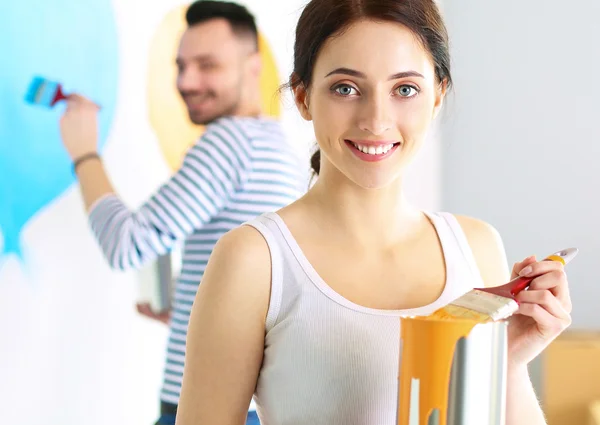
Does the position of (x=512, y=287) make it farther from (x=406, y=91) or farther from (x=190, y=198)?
(x=190, y=198)

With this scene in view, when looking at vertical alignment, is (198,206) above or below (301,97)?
below

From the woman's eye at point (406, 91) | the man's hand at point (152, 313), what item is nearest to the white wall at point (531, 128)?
the man's hand at point (152, 313)

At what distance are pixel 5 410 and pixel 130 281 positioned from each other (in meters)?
0.40

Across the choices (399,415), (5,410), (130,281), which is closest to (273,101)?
(130,281)

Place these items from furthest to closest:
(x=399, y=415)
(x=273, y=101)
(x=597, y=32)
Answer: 1. (x=597, y=32)
2. (x=273, y=101)
3. (x=399, y=415)

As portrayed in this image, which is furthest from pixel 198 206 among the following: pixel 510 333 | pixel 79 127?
pixel 510 333

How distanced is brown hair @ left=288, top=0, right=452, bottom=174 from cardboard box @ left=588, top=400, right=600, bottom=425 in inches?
68.9

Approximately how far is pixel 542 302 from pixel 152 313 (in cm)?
114

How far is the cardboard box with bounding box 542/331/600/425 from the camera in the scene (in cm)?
250

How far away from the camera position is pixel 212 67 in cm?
166

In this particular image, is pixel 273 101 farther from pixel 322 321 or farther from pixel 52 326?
pixel 322 321

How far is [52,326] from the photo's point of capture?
146 centimetres

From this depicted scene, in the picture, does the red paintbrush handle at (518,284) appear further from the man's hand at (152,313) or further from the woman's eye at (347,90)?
the man's hand at (152,313)

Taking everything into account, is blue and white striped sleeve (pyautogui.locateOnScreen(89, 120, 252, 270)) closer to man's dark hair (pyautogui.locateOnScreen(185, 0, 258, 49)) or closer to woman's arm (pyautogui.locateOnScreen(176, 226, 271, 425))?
man's dark hair (pyautogui.locateOnScreen(185, 0, 258, 49))
